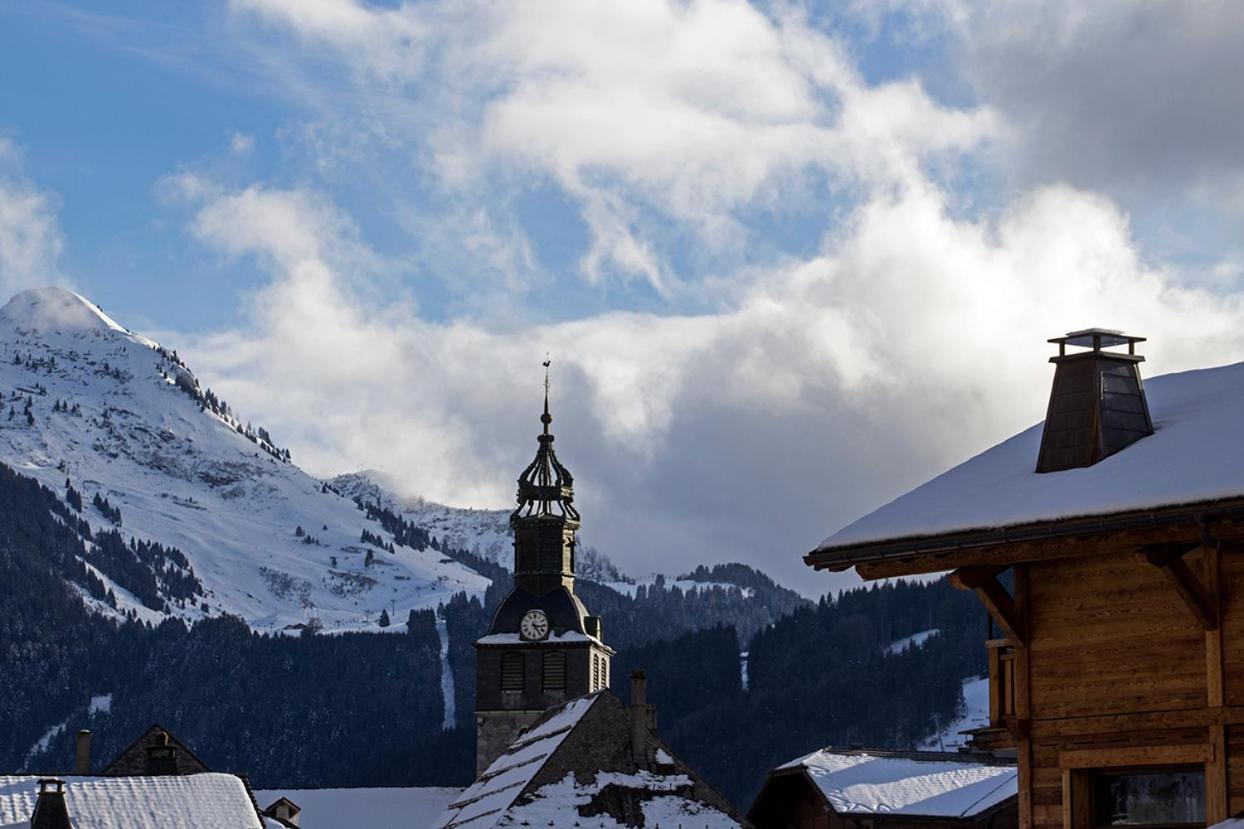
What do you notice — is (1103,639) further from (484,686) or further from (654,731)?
(484,686)

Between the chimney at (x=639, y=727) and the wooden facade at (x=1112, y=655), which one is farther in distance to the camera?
the chimney at (x=639, y=727)

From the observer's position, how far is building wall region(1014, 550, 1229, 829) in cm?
2573

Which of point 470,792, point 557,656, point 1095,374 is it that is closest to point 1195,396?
point 1095,374

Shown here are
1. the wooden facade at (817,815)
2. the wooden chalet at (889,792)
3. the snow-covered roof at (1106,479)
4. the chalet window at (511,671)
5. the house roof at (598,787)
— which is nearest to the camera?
the snow-covered roof at (1106,479)

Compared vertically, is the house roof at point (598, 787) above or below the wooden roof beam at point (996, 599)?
below

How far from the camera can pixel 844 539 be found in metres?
27.8

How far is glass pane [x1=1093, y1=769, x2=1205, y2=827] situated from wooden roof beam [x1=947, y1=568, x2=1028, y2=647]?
1.87m

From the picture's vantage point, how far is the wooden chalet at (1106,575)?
84.0 feet

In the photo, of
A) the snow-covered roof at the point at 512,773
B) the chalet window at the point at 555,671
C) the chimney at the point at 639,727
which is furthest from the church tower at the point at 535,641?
the chimney at the point at 639,727

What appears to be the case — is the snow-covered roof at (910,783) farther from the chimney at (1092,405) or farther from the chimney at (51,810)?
the chimney at (1092,405)

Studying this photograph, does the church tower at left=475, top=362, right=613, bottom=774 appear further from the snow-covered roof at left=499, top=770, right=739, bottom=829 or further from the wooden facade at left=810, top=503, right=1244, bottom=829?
Answer: the wooden facade at left=810, top=503, right=1244, bottom=829

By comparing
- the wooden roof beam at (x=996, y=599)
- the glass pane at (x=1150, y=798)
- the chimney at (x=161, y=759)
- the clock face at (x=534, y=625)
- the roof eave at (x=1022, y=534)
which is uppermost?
the clock face at (x=534, y=625)

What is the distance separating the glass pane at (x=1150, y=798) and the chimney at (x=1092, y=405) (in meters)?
3.58

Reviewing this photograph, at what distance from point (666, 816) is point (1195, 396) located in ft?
103
